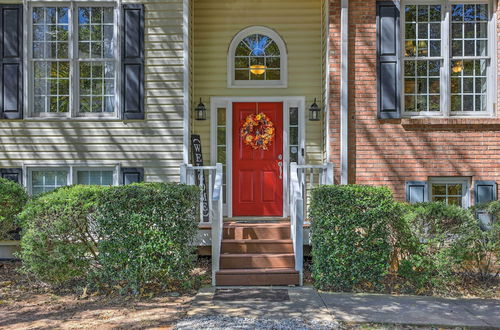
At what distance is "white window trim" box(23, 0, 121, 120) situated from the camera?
7.30m

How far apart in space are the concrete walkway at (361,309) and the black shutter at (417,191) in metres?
1.89

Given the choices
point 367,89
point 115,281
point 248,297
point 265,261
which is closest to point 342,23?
point 367,89

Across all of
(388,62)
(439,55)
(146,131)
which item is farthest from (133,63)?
(439,55)

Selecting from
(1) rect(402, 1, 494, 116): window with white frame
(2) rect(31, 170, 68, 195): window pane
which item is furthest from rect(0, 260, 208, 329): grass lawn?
(1) rect(402, 1, 494, 116): window with white frame

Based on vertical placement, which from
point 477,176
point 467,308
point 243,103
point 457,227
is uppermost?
point 243,103

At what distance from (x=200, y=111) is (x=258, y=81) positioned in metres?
1.18

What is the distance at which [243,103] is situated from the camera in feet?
26.2

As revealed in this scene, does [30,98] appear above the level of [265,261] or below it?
above

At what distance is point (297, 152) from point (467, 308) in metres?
3.77

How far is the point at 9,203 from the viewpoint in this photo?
6.48 m

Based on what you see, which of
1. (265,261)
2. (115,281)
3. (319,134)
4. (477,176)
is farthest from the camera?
(319,134)

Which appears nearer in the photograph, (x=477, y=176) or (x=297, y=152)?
(x=477, y=176)

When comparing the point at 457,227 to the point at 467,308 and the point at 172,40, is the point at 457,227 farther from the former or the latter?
the point at 172,40

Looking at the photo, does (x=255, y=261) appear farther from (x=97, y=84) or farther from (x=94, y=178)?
(x=97, y=84)
